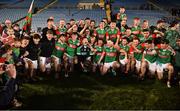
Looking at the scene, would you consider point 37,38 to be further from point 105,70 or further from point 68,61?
point 105,70

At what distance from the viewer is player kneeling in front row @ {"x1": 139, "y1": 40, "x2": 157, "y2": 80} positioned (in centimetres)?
1080

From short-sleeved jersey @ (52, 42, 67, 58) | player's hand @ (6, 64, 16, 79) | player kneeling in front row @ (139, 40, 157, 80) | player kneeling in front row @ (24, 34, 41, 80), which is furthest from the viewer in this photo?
short-sleeved jersey @ (52, 42, 67, 58)

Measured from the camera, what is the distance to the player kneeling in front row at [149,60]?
35.4 ft

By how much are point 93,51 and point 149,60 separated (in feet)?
6.56

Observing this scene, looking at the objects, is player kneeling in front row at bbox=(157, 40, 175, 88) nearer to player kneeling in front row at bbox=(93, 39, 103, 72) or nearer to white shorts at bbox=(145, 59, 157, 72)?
white shorts at bbox=(145, 59, 157, 72)

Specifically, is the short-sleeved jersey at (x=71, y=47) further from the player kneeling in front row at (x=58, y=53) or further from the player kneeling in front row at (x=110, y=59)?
the player kneeling in front row at (x=110, y=59)

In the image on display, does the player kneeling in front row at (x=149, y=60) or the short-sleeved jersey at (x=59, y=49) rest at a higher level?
the short-sleeved jersey at (x=59, y=49)

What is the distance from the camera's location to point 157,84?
34.1 ft

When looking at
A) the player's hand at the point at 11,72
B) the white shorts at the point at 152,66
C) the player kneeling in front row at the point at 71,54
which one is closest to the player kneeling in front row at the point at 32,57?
the player kneeling in front row at the point at 71,54

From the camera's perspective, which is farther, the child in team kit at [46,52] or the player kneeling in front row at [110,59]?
the player kneeling in front row at [110,59]

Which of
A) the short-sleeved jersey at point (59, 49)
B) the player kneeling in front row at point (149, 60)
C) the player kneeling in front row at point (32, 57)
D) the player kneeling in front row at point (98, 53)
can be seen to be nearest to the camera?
the player kneeling in front row at point (32, 57)

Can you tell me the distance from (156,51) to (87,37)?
2701 mm

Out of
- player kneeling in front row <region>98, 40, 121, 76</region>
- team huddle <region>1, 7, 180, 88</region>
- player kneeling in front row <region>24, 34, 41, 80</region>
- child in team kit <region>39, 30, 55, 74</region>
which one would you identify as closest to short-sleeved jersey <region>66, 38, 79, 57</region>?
team huddle <region>1, 7, 180, 88</region>

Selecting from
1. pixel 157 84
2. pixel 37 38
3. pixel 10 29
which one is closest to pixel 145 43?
pixel 157 84
